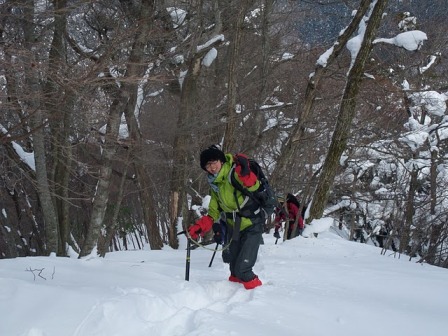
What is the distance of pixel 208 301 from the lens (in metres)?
4.17

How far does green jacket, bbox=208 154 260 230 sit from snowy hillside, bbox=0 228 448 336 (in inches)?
27.1

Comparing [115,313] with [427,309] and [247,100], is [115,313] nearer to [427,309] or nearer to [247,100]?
[427,309]

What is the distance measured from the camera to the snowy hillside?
3.22m

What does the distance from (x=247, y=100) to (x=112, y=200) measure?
7126 mm

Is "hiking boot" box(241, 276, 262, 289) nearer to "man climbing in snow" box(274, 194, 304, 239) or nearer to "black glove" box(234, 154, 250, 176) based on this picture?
"black glove" box(234, 154, 250, 176)

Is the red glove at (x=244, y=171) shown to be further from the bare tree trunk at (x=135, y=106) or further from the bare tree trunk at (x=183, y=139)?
the bare tree trunk at (x=183, y=139)

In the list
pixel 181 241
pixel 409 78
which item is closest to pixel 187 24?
pixel 181 241

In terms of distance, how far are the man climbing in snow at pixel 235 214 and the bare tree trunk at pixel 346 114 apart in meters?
5.08

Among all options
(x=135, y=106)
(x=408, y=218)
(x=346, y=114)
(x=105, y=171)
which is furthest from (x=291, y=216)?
(x=135, y=106)

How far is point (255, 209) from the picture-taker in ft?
15.6

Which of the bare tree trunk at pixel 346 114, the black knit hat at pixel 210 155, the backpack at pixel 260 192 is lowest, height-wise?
the backpack at pixel 260 192

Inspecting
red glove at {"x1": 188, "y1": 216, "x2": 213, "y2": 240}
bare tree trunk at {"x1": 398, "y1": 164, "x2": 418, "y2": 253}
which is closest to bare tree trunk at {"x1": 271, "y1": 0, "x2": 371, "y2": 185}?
bare tree trunk at {"x1": 398, "y1": 164, "x2": 418, "y2": 253}

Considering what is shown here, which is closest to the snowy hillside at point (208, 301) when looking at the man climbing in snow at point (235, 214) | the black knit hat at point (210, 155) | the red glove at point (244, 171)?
the man climbing in snow at point (235, 214)

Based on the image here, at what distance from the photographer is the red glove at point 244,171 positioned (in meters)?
4.44
